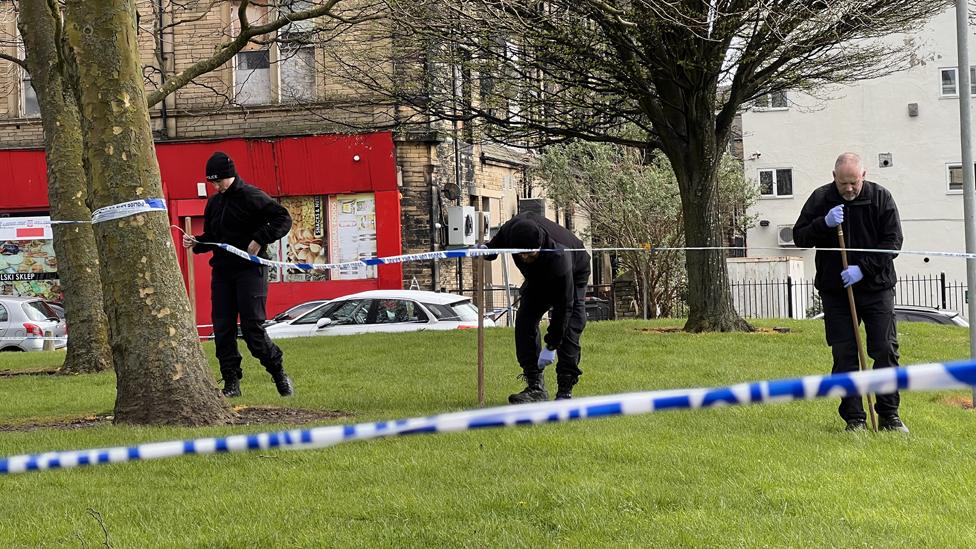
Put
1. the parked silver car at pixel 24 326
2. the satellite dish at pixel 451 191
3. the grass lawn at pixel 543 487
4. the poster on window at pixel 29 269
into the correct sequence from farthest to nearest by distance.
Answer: the poster on window at pixel 29 269 → the satellite dish at pixel 451 191 → the parked silver car at pixel 24 326 → the grass lawn at pixel 543 487

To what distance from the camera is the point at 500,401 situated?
32.2 feet

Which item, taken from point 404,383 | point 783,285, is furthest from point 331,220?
point 404,383

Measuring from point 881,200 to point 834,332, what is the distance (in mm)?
913

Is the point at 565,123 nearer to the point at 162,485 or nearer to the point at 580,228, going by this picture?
the point at 162,485

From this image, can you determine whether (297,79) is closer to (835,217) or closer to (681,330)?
(681,330)

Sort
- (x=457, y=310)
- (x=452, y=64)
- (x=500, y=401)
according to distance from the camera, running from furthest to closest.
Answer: (x=457, y=310), (x=452, y=64), (x=500, y=401)

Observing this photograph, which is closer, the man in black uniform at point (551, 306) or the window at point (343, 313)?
the man in black uniform at point (551, 306)

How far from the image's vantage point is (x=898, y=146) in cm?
3825

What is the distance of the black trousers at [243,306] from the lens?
9883mm

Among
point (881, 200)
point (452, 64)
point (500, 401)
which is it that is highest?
point (452, 64)

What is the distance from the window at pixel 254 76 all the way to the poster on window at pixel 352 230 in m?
2.69

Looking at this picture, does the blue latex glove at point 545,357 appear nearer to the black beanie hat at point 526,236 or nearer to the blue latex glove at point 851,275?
the black beanie hat at point 526,236

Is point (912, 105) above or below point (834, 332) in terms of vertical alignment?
above

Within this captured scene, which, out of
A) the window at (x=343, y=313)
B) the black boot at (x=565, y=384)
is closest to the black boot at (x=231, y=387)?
the black boot at (x=565, y=384)
